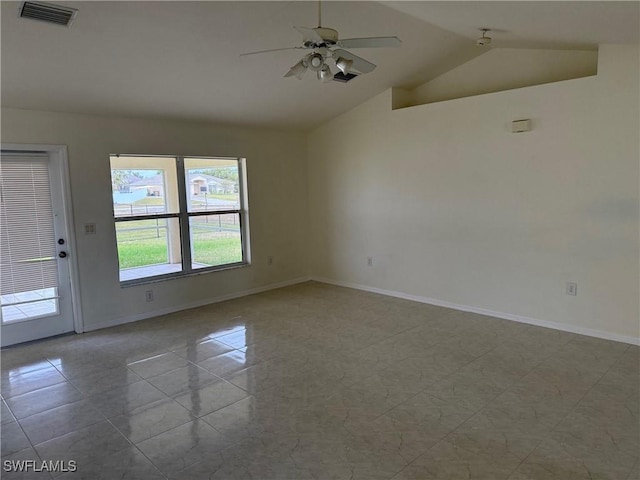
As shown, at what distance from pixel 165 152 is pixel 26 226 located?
5.45 feet

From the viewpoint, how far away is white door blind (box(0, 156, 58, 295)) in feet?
13.5

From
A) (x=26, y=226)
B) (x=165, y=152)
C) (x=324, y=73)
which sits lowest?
(x=26, y=226)

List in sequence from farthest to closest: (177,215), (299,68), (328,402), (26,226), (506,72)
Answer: (177,215)
(506,72)
(26,226)
(328,402)
(299,68)

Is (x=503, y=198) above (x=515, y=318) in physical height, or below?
above

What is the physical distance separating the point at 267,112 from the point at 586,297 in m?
4.15

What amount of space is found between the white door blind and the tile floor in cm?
68

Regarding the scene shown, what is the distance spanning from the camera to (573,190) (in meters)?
4.19

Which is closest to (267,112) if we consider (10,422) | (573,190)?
(573,190)

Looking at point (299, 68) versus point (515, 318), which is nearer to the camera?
point (299, 68)

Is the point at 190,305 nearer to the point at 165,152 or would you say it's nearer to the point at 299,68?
the point at 165,152

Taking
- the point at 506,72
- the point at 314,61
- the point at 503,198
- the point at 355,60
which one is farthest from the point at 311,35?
the point at 506,72

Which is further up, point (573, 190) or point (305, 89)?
point (305, 89)

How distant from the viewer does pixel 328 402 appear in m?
3.05

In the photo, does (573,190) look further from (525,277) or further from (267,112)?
(267,112)
